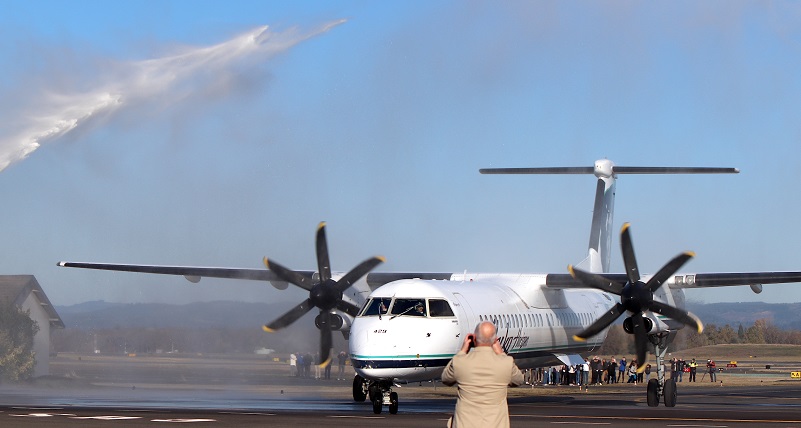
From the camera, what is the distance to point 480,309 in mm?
Result: 26281

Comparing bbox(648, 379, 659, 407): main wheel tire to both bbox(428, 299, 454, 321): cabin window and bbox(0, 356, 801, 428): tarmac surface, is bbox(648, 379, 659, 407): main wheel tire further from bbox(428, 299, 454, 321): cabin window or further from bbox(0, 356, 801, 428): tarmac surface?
bbox(428, 299, 454, 321): cabin window

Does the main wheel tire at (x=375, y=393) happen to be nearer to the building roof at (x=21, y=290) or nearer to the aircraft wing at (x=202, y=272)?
the aircraft wing at (x=202, y=272)

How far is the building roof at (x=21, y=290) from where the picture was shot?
44.2 meters

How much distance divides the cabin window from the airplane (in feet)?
0.08

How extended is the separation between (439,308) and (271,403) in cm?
666

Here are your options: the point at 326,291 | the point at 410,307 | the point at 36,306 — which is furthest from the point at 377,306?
the point at 36,306

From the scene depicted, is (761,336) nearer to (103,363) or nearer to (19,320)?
(103,363)

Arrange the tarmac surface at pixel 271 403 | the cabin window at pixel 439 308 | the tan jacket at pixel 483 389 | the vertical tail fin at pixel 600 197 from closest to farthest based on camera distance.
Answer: the tan jacket at pixel 483 389, the tarmac surface at pixel 271 403, the cabin window at pixel 439 308, the vertical tail fin at pixel 600 197

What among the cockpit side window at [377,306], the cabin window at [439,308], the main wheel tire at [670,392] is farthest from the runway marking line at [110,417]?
the main wheel tire at [670,392]

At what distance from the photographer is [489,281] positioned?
30781mm

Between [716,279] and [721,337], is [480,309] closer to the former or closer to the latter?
[716,279]

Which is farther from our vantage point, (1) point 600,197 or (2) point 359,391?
(1) point 600,197

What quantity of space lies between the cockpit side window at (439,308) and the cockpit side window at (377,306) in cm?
95

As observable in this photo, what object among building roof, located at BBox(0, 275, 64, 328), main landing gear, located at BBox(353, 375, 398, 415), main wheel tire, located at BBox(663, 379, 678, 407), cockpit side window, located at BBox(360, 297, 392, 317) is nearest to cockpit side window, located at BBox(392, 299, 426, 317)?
cockpit side window, located at BBox(360, 297, 392, 317)
